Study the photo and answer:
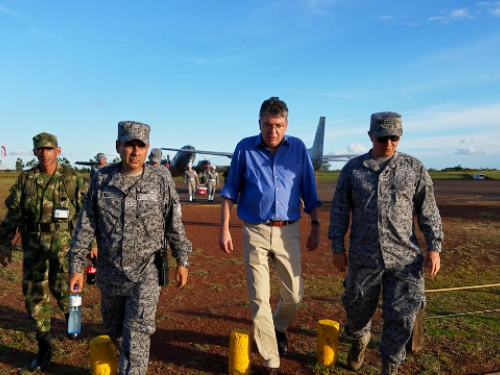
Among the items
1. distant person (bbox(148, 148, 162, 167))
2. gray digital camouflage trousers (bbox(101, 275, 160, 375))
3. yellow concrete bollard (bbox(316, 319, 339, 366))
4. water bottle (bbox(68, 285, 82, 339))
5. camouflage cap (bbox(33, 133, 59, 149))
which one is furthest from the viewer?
distant person (bbox(148, 148, 162, 167))

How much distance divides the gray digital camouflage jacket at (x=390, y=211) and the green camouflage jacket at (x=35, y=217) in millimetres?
2760

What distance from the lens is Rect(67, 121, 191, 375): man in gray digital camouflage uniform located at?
314 cm

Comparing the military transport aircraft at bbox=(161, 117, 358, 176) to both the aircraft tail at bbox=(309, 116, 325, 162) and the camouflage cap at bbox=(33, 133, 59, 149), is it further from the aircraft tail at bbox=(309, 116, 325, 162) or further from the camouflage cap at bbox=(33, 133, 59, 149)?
the camouflage cap at bbox=(33, 133, 59, 149)

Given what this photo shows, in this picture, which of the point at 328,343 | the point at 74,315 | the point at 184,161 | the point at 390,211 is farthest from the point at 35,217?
the point at 184,161

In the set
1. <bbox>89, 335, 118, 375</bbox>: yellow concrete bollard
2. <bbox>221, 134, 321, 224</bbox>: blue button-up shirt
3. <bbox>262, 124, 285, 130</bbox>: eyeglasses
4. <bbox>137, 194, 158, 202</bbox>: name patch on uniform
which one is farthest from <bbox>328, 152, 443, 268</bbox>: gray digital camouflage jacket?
<bbox>89, 335, 118, 375</bbox>: yellow concrete bollard

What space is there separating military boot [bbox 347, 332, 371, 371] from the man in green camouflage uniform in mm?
2801

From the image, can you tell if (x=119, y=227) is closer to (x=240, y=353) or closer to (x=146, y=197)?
(x=146, y=197)

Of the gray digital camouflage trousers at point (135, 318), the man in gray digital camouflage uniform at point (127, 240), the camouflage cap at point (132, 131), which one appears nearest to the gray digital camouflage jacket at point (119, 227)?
the man in gray digital camouflage uniform at point (127, 240)

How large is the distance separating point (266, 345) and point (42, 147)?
9.15 feet

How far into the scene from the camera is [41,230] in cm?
408

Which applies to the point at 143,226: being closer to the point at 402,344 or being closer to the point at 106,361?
the point at 106,361

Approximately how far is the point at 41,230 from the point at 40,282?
50cm

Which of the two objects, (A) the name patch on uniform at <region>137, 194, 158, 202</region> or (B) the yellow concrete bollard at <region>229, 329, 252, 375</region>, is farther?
(B) the yellow concrete bollard at <region>229, 329, 252, 375</region>

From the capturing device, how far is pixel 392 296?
3422 mm
